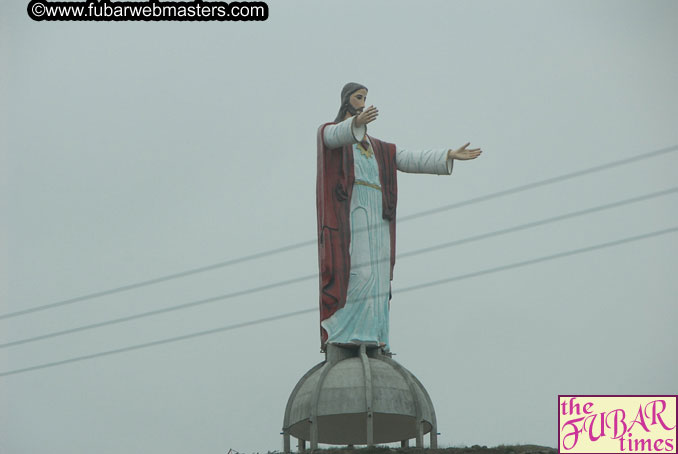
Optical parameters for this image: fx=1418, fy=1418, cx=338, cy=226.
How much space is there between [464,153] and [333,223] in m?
4.94

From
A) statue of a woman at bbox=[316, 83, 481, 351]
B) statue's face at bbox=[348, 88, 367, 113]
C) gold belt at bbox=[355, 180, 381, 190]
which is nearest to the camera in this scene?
statue of a woman at bbox=[316, 83, 481, 351]

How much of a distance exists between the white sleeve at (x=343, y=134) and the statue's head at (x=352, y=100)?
137 centimetres

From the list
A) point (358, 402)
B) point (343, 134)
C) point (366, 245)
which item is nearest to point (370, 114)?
point (343, 134)

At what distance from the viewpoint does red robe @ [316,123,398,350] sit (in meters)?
44.1

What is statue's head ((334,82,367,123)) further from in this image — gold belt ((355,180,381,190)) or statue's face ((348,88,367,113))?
gold belt ((355,180,381,190))

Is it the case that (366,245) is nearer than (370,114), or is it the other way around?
(370,114)

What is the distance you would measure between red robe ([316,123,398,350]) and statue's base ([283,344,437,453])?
1470 mm

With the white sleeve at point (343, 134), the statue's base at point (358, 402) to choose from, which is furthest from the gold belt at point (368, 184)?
the statue's base at point (358, 402)

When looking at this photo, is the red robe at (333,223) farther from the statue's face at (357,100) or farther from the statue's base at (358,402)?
the statue's base at (358,402)

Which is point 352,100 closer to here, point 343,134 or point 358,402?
point 343,134

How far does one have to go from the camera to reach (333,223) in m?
44.5

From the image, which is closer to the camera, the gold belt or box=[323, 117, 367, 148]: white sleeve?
box=[323, 117, 367, 148]: white sleeve

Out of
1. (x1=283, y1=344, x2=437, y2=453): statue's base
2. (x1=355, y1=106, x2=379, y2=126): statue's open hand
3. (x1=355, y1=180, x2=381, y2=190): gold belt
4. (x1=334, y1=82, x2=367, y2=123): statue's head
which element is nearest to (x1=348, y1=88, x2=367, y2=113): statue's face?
(x1=334, y1=82, x2=367, y2=123): statue's head

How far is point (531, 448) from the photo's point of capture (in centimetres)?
3934
